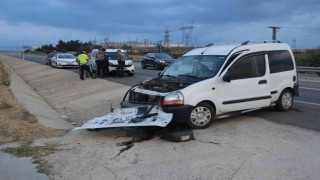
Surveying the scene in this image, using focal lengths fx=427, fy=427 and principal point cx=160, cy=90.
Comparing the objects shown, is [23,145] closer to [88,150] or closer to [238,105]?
[88,150]

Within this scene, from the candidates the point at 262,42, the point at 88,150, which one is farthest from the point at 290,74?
the point at 88,150

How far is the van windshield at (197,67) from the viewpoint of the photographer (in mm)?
9148

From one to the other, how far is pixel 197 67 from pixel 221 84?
0.78 meters

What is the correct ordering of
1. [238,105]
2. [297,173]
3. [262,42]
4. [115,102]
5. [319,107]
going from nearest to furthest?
1. [297,173]
2. [238,105]
3. [262,42]
4. [319,107]
5. [115,102]

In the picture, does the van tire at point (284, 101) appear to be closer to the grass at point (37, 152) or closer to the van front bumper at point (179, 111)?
the van front bumper at point (179, 111)

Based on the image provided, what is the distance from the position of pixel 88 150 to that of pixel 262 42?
17.3 ft

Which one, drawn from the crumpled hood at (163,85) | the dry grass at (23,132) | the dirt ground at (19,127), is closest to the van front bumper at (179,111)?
the crumpled hood at (163,85)

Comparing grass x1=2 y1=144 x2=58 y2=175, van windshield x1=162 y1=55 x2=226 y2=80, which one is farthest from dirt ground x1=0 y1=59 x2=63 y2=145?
van windshield x1=162 y1=55 x2=226 y2=80

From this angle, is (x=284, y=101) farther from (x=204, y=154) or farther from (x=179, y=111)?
(x=204, y=154)

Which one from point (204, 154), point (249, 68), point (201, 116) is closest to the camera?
point (204, 154)

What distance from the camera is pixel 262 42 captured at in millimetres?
10359

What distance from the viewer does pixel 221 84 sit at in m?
8.96

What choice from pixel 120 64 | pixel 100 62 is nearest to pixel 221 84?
pixel 100 62

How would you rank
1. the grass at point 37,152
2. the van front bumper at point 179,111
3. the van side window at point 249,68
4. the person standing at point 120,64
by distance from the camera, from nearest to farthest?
1. the grass at point 37,152
2. the van front bumper at point 179,111
3. the van side window at point 249,68
4. the person standing at point 120,64
